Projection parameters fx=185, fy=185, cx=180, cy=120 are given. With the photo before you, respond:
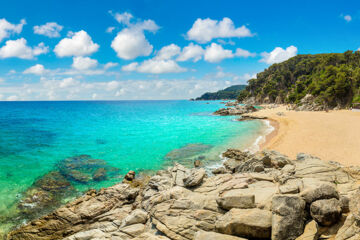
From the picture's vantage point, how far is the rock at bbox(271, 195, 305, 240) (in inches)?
260

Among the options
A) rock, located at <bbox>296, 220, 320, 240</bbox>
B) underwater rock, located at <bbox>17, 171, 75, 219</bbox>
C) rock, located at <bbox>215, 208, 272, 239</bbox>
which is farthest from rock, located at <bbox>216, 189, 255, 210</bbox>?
underwater rock, located at <bbox>17, 171, 75, 219</bbox>

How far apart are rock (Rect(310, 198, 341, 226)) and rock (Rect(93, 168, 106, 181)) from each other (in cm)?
1847

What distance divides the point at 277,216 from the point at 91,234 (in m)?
9.22

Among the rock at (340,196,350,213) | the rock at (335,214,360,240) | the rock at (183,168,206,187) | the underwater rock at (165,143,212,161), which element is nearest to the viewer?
the rock at (335,214,360,240)

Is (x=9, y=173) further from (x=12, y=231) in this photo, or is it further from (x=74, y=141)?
(x=74, y=141)

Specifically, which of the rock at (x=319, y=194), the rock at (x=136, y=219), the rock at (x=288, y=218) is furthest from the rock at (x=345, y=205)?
the rock at (x=136, y=219)

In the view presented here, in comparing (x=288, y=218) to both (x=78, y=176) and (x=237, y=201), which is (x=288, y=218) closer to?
(x=237, y=201)

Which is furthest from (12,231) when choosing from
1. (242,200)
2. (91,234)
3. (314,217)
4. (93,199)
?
(314,217)

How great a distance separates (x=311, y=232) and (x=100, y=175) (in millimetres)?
19199

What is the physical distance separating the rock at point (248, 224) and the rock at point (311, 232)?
1.13 m

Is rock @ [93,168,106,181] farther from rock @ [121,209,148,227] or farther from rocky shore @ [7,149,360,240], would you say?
rock @ [121,209,148,227]

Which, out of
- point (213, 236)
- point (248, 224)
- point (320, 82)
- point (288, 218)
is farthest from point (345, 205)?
A: point (320, 82)

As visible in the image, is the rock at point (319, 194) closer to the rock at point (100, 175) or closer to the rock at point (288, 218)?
the rock at point (288, 218)

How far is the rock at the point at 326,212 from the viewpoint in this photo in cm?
664
